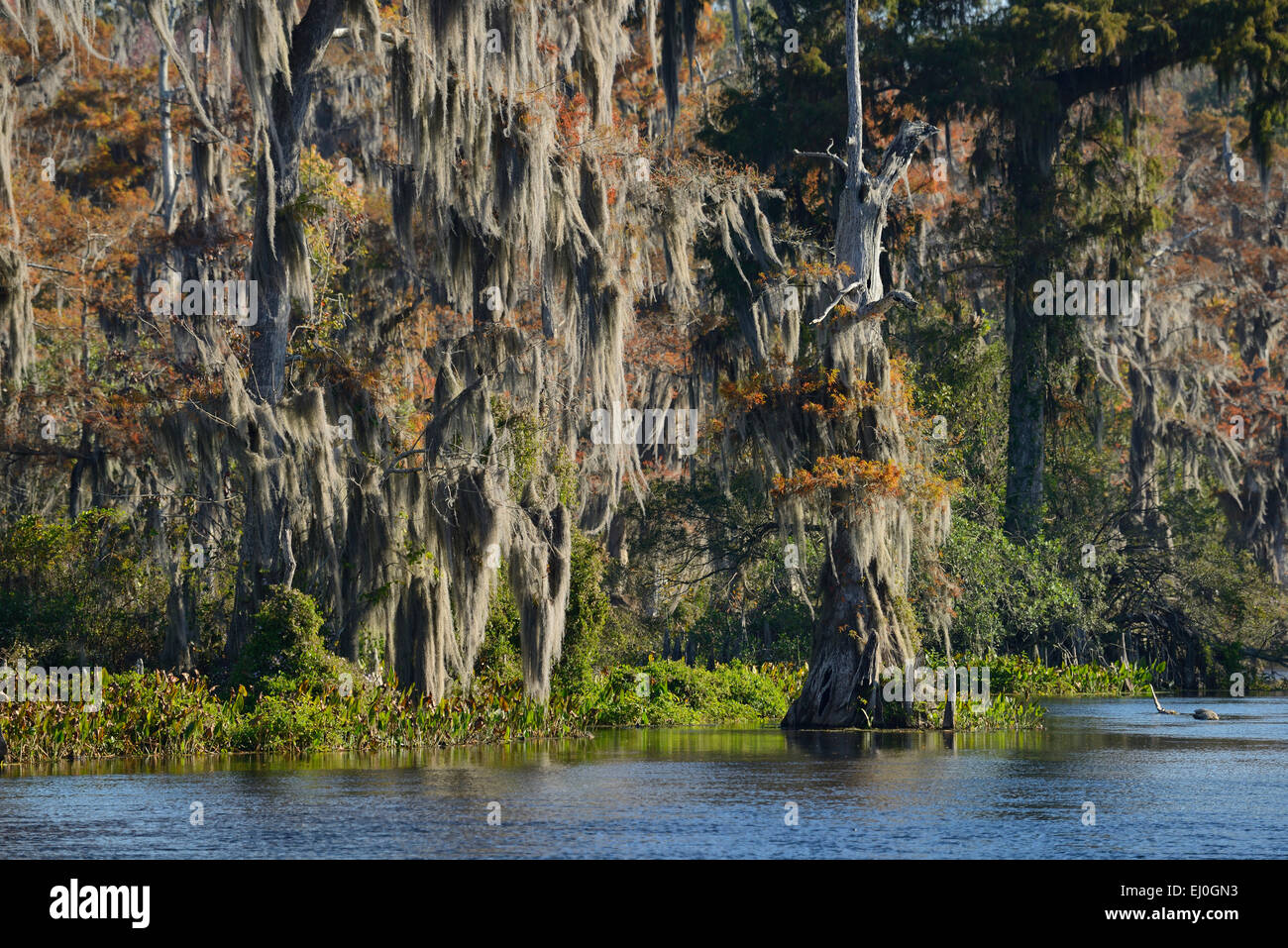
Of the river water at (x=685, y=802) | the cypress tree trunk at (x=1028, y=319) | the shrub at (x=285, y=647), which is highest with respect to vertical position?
the cypress tree trunk at (x=1028, y=319)

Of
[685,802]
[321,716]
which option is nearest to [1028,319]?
[321,716]

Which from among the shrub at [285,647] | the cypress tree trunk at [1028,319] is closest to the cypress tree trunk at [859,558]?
the shrub at [285,647]

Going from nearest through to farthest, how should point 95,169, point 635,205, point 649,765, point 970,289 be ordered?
point 649,765 < point 635,205 < point 970,289 < point 95,169

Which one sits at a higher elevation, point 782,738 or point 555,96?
point 555,96

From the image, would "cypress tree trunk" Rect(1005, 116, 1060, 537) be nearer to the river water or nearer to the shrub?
the river water

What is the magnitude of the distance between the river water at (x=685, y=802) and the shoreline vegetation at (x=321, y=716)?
0.83m

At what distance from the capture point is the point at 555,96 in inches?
1305

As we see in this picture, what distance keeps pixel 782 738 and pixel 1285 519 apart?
3321 centimetres

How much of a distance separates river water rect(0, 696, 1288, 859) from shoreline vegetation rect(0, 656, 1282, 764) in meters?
0.83

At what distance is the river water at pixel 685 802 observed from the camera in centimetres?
1557

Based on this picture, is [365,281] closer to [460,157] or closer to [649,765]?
[460,157]

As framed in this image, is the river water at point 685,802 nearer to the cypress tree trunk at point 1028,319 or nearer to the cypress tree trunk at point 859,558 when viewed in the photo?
the cypress tree trunk at point 859,558

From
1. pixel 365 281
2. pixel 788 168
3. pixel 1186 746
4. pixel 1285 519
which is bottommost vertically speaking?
pixel 1186 746

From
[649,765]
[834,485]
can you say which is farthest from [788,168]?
[649,765]
